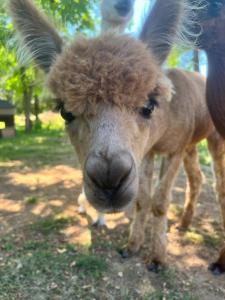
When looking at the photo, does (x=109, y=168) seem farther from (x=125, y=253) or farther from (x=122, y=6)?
(x=122, y=6)

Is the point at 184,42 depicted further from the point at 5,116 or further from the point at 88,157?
the point at 5,116

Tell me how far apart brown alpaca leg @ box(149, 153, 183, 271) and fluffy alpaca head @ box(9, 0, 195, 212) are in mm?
1141

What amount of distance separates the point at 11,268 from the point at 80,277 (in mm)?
697

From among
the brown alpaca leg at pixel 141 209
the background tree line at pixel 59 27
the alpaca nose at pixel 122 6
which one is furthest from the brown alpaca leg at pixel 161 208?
the alpaca nose at pixel 122 6

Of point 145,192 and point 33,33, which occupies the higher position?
point 33,33

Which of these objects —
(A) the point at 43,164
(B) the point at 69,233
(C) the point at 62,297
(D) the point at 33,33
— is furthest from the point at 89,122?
(A) the point at 43,164

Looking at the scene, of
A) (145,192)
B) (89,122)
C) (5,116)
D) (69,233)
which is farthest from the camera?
(5,116)

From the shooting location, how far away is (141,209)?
13.1 ft

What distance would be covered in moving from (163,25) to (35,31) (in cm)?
97

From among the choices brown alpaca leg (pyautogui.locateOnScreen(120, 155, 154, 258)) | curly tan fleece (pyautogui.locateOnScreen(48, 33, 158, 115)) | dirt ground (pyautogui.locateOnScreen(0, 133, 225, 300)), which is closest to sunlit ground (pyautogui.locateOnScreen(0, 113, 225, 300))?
dirt ground (pyautogui.locateOnScreen(0, 133, 225, 300))

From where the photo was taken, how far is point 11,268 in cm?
355

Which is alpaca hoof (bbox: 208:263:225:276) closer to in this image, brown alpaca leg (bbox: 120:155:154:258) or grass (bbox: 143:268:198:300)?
grass (bbox: 143:268:198:300)

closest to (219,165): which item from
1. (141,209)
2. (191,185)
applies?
(191,185)

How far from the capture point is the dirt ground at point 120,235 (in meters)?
3.39
